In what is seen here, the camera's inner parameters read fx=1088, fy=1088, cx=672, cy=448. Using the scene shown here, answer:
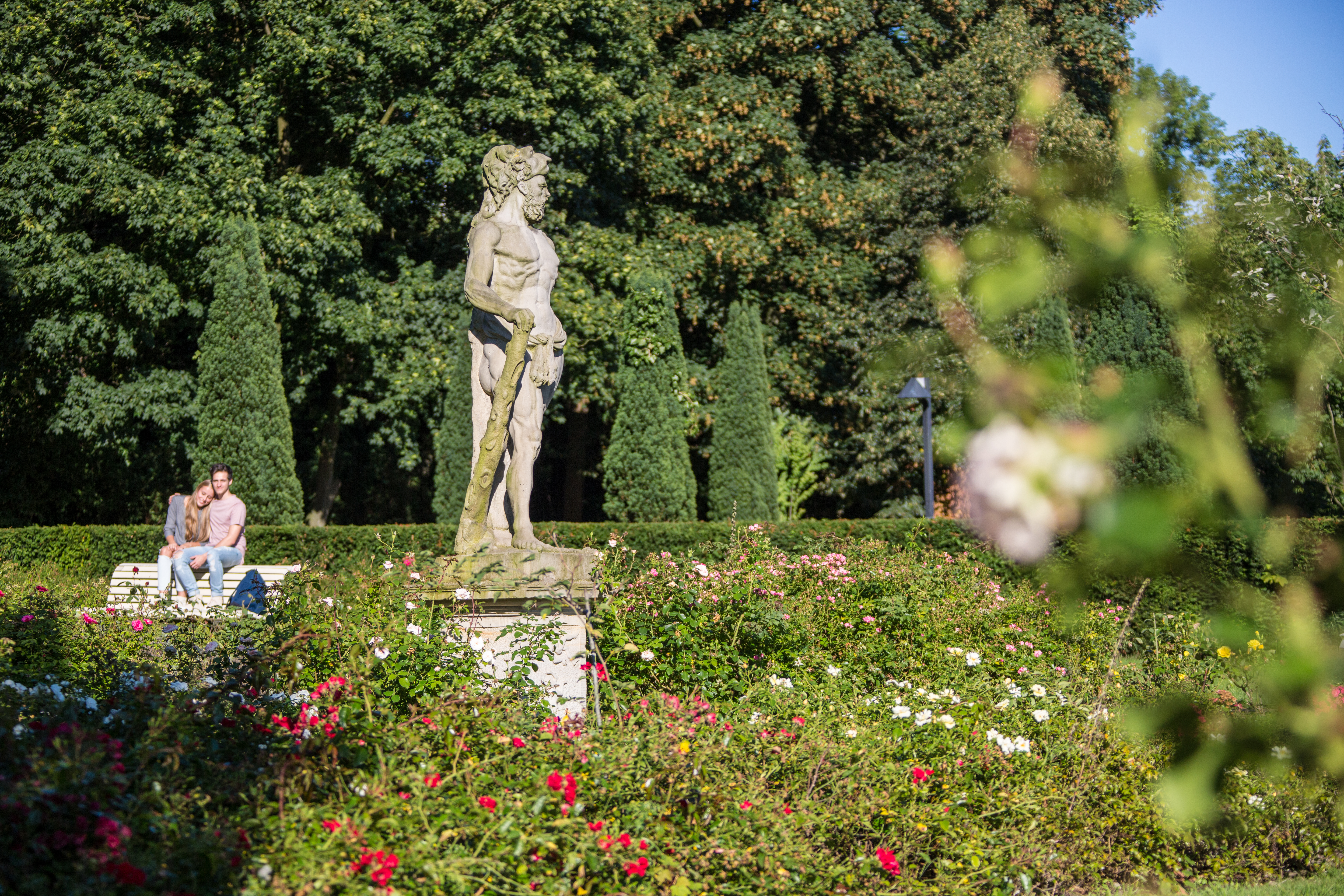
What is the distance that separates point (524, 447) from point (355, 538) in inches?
278

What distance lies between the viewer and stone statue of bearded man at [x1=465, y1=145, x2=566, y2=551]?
5980 mm

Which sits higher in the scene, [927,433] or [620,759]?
[927,433]

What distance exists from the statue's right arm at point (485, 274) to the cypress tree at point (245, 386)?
9380 millimetres

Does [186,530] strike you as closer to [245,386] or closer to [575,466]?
[245,386]

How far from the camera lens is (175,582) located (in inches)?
353

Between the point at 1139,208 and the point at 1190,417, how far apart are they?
28cm

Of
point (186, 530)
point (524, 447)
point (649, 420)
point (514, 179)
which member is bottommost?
point (186, 530)

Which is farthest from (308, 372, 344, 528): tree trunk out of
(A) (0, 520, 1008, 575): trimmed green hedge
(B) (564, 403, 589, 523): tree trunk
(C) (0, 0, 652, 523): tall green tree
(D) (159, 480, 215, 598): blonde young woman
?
(D) (159, 480, 215, 598): blonde young woman

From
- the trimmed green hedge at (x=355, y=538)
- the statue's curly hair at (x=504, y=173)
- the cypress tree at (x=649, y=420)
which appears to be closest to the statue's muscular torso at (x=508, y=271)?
the statue's curly hair at (x=504, y=173)

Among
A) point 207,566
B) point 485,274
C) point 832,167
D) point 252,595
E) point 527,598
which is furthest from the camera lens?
point 832,167

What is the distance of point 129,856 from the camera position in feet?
8.70

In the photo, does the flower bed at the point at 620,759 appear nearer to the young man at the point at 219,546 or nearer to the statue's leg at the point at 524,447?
the statue's leg at the point at 524,447

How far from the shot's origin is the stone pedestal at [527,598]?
523 cm

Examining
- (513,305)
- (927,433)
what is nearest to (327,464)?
(927,433)
